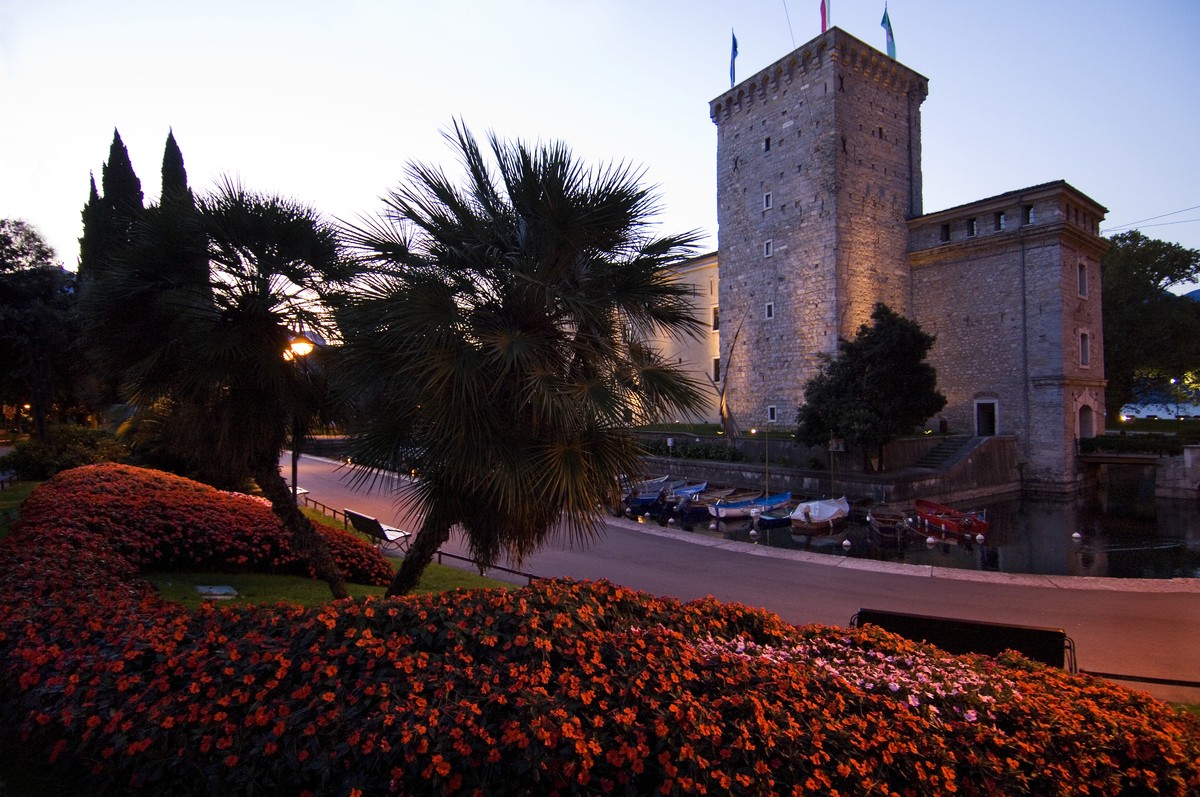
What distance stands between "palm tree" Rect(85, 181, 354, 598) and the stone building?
2785cm

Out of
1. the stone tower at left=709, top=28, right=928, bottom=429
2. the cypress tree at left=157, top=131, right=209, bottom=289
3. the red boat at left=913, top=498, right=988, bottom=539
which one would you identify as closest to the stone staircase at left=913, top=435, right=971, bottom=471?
the stone tower at left=709, top=28, right=928, bottom=429

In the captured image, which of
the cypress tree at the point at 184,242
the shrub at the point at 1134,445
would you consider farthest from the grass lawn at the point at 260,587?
the shrub at the point at 1134,445

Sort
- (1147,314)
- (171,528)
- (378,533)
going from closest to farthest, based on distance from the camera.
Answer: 1. (171,528)
2. (378,533)
3. (1147,314)

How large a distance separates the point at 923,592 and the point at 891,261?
26757 mm

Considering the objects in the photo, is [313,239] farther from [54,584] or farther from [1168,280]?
[1168,280]

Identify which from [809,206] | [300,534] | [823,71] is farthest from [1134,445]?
[300,534]

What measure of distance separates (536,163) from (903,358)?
22834 mm

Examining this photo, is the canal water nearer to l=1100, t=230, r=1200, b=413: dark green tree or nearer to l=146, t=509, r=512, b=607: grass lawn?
l=146, t=509, r=512, b=607: grass lawn

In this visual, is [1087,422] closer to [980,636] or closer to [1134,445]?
[1134,445]

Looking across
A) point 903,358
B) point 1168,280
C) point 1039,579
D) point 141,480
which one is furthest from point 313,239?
point 1168,280

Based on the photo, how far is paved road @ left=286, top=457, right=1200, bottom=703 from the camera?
26.5 feet

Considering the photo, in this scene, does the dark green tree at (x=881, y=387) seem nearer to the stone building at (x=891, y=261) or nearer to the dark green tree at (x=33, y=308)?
the stone building at (x=891, y=261)

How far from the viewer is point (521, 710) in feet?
10.1

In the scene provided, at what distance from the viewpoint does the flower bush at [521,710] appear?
2.88m
